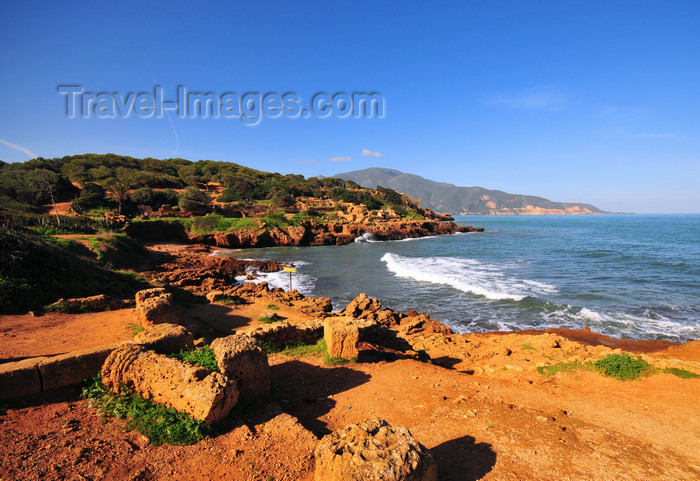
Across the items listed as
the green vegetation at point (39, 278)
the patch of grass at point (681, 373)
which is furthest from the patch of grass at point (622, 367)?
the green vegetation at point (39, 278)

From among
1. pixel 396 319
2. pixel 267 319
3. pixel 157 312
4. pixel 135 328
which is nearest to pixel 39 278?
pixel 135 328

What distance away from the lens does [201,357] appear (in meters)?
5.88

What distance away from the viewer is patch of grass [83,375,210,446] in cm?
443

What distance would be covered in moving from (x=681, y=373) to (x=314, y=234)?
4497 cm

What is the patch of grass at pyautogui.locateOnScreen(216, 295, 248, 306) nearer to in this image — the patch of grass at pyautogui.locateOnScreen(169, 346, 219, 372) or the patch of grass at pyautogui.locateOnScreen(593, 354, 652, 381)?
the patch of grass at pyautogui.locateOnScreen(169, 346, 219, 372)

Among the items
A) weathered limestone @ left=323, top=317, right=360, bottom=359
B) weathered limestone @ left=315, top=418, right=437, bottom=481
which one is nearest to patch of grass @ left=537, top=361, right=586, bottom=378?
weathered limestone @ left=323, top=317, right=360, bottom=359

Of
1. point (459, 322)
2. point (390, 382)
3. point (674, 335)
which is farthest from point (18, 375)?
point (674, 335)

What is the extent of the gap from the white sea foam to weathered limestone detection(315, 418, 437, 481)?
16.7m

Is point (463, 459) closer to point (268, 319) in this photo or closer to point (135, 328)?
point (135, 328)

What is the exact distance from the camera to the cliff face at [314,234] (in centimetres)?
4178

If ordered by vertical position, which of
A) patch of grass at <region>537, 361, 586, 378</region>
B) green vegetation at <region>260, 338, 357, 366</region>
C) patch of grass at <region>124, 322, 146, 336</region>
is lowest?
patch of grass at <region>537, 361, 586, 378</region>

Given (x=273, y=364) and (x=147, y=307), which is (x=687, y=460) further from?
(x=147, y=307)

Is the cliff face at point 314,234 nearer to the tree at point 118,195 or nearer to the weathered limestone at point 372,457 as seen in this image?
the tree at point 118,195

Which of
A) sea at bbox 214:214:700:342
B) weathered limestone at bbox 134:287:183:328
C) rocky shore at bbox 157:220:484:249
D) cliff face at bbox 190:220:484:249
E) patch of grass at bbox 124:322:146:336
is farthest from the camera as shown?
cliff face at bbox 190:220:484:249
